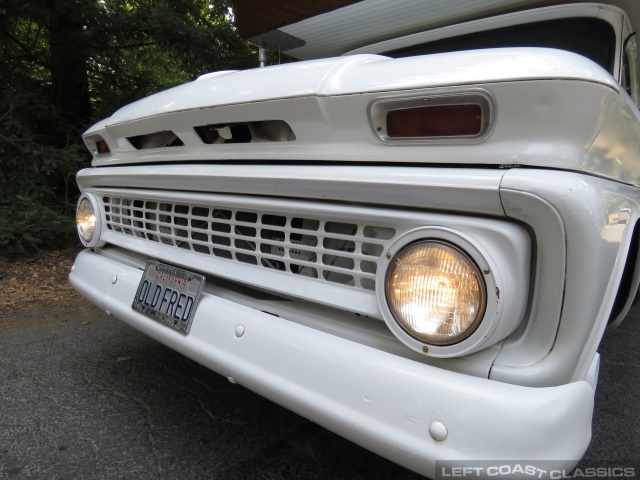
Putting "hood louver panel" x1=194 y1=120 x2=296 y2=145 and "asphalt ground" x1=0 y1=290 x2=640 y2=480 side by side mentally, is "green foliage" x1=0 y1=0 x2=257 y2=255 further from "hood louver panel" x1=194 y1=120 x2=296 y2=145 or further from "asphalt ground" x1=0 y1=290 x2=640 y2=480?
"hood louver panel" x1=194 y1=120 x2=296 y2=145

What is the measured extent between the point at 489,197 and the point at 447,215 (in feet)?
0.39

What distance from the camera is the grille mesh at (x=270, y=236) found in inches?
52.9

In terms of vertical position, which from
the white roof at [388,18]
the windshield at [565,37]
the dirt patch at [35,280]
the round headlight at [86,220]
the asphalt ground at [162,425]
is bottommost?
the dirt patch at [35,280]

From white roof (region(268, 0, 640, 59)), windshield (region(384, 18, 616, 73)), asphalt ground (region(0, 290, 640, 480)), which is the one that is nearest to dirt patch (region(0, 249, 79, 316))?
asphalt ground (region(0, 290, 640, 480))

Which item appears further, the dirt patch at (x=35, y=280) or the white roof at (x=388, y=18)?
the dirt patch at (x=35, y=280)

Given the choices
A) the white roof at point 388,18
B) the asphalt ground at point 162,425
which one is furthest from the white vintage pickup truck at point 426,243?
the white roof at point 388,18

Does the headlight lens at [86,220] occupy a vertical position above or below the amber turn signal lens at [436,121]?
below

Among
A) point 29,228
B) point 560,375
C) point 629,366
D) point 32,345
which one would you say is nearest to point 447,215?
point 560,375

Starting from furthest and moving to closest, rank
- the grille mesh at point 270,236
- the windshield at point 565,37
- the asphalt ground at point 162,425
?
the windshield at point 565,37, the asphalt ground at point 162,425, the grille mesh at point 270,236

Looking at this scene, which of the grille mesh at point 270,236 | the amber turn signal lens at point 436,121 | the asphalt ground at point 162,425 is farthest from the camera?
Result: the asphalt ground at point 162,425

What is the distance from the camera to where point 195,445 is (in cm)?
188

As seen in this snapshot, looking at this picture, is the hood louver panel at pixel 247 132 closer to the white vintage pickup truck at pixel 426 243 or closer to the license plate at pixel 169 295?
the white vintage pickup truck at pixel 426 243

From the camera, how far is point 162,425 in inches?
79.7

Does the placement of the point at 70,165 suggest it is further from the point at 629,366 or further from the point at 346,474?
the point at 629,366
